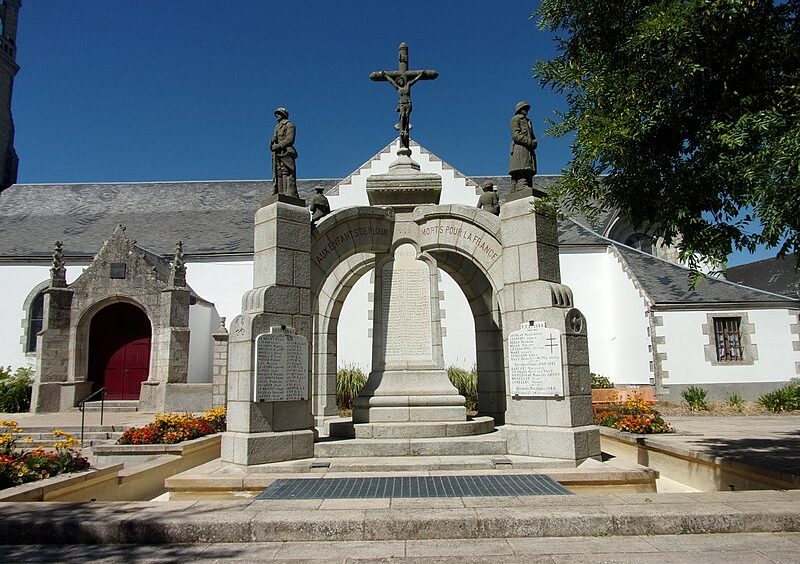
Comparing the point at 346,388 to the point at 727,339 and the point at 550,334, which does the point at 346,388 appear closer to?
the point at 550,334

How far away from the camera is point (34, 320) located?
24438mm

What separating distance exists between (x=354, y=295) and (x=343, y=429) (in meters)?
14.0

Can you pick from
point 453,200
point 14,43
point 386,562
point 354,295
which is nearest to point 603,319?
point 453,200

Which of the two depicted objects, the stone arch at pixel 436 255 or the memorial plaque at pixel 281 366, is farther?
the stone arch at pixel 436 255

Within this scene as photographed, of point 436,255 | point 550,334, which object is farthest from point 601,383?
point 550,334

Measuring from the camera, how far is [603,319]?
24125mm

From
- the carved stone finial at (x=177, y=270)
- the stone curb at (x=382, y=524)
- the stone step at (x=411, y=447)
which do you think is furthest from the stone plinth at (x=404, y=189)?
the carved stone finial at (x=177, y=270)

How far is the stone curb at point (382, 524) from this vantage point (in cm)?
491

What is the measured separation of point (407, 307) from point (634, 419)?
205 inches

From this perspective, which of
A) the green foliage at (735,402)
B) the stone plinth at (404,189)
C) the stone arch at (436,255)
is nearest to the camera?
the stone arch at (436,255)

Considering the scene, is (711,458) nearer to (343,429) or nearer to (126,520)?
(343,429)

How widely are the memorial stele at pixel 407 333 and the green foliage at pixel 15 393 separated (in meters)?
16.5

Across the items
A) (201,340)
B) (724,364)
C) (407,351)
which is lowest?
(724,364)

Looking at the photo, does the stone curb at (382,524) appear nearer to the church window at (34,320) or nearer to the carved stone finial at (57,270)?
the carved stone finial at (57,270)
